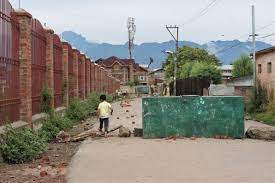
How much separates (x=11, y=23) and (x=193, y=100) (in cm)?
682

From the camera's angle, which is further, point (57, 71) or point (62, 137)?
point (57, 71)

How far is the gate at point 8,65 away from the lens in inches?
476

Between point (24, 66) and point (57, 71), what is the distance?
6.61 metres

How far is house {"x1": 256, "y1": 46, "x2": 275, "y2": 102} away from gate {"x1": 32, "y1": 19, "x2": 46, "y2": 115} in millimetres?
17929

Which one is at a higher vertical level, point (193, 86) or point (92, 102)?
point (193, 86)

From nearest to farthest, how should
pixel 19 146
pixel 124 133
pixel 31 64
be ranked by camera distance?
pixel 19 146
pixel 31 64
pixel 124 133

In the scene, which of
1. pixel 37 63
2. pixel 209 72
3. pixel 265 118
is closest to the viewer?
pixel 37 63

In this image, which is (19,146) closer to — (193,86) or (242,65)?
(193,86)

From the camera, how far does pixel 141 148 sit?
14.5 metres

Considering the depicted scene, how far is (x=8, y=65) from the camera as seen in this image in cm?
1280

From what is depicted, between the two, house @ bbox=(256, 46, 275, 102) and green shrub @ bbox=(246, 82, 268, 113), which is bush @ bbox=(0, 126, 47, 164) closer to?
house @ bbox=(256, 46, 275, 102)

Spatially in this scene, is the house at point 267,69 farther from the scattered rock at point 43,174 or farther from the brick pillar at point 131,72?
the brick pillar at point 131,72

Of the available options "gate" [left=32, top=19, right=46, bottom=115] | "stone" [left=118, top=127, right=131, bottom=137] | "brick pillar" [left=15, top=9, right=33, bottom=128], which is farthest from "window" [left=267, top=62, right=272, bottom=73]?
"brick pillar" [left=15, top=9, right=33, bottom=128]

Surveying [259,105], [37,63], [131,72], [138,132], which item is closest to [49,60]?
[37,63]
